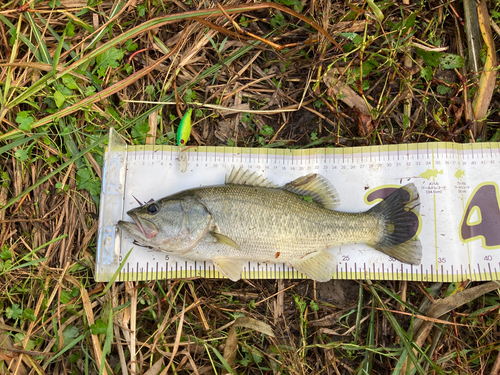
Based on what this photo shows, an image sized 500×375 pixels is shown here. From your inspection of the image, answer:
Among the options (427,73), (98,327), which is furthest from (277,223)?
(427,73)

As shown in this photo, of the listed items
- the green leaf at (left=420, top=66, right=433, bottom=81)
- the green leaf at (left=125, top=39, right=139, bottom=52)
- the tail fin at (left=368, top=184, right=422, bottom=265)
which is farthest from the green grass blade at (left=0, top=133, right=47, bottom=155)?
the green leaf at (left=420, top=66, right=433, bottom=81)

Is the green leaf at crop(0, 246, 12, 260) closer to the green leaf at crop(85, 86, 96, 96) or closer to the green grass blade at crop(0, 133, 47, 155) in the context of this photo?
the green grass blade at crop(0, 133, 47, 155)

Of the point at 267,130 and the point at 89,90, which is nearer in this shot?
the point at 89,90

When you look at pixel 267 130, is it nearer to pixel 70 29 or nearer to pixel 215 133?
pixel 215 133

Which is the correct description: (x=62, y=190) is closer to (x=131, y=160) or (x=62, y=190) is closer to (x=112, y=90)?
(x=131, y=160)

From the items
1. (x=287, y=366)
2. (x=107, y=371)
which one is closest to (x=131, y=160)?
(x=107, y=371)

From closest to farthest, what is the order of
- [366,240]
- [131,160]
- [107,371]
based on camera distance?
[107,371]
[366,240]
[131,160]
